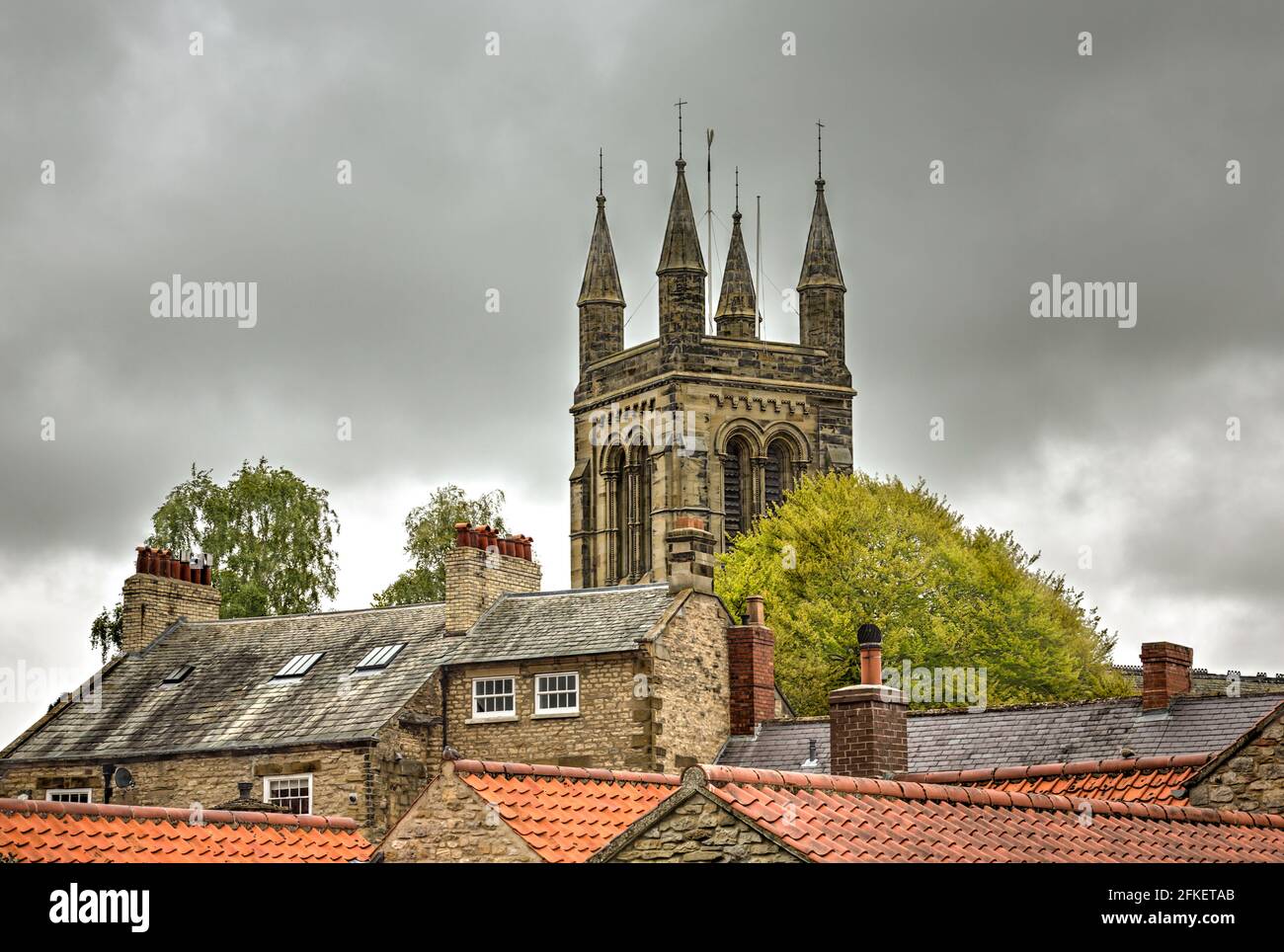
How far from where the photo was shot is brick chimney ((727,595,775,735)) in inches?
1960

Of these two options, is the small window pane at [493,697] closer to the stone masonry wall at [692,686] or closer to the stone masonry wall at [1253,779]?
the stone masonry wall at [692,686]

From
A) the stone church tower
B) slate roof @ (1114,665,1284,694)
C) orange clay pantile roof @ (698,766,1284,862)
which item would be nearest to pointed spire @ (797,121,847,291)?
the stone church tower

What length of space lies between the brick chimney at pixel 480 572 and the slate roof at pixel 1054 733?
9.25 meters

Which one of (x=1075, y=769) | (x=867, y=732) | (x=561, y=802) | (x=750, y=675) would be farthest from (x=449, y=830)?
(x=750, y=675)

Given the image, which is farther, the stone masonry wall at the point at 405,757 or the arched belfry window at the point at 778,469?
the arched belfry window at the point at 778,469

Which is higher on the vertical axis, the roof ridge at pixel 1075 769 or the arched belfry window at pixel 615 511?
the arched belfry window at pixel 615 511

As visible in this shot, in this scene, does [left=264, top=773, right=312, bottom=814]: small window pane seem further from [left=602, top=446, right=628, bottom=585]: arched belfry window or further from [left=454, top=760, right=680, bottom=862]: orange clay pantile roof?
[left=602, top=446, right=628, bottom=585]: arched belfry window

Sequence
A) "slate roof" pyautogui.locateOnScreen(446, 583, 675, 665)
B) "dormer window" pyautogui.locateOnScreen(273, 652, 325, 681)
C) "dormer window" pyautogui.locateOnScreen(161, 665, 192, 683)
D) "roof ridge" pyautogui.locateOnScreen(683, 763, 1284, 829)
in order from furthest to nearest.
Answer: "dormer window" pyautogui.locateOnScreen(161, 665, 192, 683) → "dormer window" pyautogui.locateOnScreen(273, 652, 325, 681) → "slate roof" pyautogui.locateOnScreen(446, 583, 675, 665) → "roof ridge" pyautogui.locateOnScreen(683, 763, 1284, 829)

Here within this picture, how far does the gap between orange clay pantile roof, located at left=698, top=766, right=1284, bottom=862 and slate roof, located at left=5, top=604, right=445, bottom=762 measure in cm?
2577

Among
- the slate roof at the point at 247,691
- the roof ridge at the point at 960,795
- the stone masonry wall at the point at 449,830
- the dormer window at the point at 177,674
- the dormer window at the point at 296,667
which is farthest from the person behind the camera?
the dormer window at the point at 177,674

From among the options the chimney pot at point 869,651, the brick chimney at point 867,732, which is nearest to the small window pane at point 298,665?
Result: the chimney pot at point 869,651

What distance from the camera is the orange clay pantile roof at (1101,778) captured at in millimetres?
33125

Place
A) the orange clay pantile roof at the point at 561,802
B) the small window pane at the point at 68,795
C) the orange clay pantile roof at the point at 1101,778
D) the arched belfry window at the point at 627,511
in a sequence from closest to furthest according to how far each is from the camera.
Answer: the orange clay pantile roof at the point at 561,802
the orange clay pantile roof at the point at 1101,778
the small window pane at the point at 68,795
the arched belfry window at the point at 627,511
